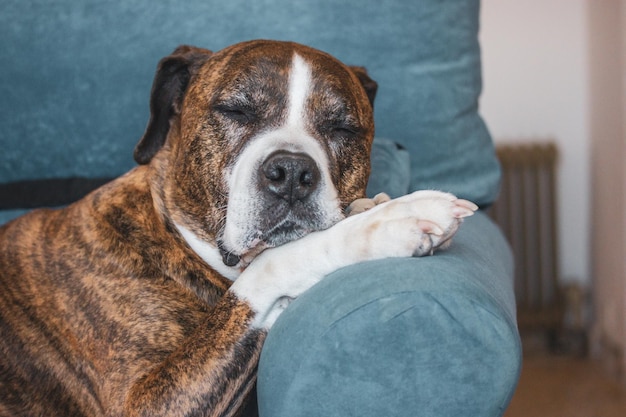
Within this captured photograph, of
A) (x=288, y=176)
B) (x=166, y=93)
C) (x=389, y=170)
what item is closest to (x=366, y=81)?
(x=389, y=170)

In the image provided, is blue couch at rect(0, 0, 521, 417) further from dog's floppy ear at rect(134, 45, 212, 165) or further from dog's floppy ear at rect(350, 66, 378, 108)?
dog's floppy ear at rect(134, 45, 212, 165)

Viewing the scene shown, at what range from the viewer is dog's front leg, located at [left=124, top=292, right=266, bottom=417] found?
1.45m

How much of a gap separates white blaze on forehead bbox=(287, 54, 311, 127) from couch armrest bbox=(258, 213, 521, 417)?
57 centimetres

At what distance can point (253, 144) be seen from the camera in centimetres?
169

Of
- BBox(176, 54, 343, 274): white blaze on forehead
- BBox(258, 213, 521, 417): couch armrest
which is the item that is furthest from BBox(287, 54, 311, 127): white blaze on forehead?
BBox(258, 213, 521, 417): couch armrest

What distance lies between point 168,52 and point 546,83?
308 cm

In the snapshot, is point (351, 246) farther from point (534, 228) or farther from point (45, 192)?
point (534, 228)

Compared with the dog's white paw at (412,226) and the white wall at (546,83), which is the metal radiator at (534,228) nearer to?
the white wall at (546,83)

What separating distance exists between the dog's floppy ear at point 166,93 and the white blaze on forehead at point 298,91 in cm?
31

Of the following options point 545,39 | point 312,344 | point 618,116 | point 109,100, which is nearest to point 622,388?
point 618,116

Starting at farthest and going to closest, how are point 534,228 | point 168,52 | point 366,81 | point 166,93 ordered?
point 534,228
point 168,52
point 366,81
point 166,93

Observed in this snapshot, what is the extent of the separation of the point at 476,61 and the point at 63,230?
145 centimetres

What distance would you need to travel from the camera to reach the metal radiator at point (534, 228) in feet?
15.9

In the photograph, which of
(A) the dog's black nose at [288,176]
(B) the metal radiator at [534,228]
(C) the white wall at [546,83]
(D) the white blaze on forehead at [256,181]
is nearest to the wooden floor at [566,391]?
(B) the metal radiator at [534,228]
